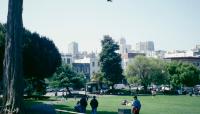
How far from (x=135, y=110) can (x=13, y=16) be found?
11.1 metres

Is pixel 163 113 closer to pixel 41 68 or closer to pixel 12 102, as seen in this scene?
pixel 12 102

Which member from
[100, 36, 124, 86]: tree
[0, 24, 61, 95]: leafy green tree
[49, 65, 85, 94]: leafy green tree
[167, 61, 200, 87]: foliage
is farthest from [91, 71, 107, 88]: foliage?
[0, 24, 61, 95]: leafy green tree

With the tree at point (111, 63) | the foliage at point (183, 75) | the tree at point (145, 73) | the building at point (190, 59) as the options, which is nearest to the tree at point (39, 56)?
the tree at point (111, 63)

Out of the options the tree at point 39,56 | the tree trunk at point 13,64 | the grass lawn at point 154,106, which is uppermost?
the tree at point 39,56

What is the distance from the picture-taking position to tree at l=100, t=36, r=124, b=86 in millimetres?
84125

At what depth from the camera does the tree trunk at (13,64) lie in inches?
650

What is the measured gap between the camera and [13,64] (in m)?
16.9

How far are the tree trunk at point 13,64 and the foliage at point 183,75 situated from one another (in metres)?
76.0

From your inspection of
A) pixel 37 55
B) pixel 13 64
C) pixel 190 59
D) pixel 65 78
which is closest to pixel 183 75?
pixel 65 78

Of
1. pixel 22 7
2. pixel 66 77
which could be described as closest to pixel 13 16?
pixel 22 7

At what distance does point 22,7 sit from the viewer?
57.3ft

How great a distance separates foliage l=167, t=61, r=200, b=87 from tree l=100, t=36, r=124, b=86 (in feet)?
46.9

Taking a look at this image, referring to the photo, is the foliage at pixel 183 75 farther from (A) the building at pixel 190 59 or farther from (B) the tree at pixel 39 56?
(B) the tree at pixel 39 56

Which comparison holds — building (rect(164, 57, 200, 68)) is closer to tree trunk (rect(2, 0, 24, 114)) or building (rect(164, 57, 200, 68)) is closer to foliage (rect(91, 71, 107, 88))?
foliage (rect(91, 71, 107, 88))
